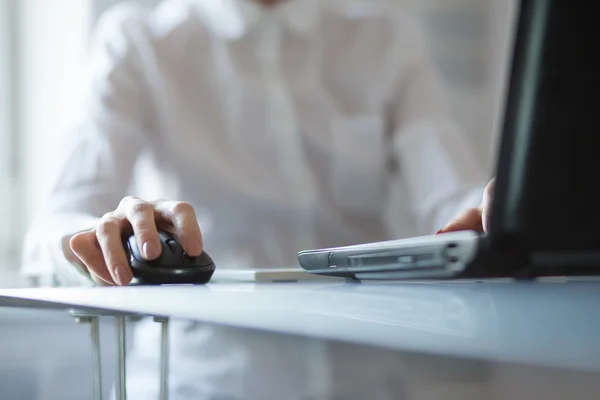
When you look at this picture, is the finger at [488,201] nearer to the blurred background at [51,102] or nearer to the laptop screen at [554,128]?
the laptop screen at [554,128]

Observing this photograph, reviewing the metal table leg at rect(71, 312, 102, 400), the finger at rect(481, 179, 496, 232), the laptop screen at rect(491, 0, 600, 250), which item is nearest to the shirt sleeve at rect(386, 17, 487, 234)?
the finger at rect(481, 179, 496, 232)

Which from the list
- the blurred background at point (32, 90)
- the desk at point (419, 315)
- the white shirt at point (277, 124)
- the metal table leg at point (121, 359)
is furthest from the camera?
the blurred background at point (32, 90)

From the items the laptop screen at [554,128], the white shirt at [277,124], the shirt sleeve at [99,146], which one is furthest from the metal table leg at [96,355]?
the white shirt at [277,124]

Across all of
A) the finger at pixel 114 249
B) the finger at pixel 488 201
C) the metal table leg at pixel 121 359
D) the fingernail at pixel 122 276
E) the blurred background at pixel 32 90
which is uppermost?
the blurred background at pixel 32 90

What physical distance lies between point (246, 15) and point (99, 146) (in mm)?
368

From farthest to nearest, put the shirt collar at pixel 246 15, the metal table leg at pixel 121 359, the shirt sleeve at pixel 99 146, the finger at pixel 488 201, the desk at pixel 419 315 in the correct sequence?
the shirt collar at pixel 246 15, the shirt sleeve at pixel 99 146, the metal table leg at pixel 121 359, the finger at pixel 488 201, the desk at pixel 419 315

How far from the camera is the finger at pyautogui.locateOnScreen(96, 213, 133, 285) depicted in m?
0.51

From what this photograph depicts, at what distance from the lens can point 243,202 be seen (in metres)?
1.16

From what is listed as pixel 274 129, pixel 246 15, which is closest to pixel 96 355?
pixel 274 129

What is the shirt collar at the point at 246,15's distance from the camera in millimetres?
1261

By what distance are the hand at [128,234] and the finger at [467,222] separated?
189mm

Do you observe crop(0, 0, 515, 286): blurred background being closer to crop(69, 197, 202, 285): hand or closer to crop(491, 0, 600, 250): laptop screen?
crop(69, 197, 202, 285): hand

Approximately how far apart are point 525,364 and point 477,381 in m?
1.70

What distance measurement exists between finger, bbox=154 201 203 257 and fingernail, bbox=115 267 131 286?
0.04 m
